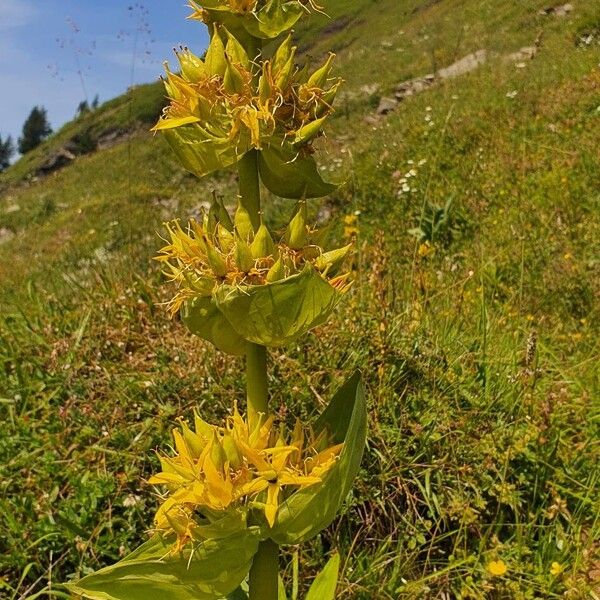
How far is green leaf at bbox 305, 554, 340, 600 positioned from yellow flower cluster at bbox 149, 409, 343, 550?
0.39m

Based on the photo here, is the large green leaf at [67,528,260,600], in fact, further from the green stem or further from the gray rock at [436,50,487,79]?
the gray rock at [436,50,487,79]

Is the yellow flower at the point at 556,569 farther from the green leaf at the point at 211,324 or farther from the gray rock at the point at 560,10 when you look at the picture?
the gray rock at the point at 560,10

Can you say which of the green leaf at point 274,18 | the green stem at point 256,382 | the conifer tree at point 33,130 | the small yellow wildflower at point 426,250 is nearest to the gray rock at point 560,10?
the small yellow wildflower at point 426,250

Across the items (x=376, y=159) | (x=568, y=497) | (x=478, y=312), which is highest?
(x=376, y=159)

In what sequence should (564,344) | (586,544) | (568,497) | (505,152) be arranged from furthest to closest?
(505,152) → (564,344) → (568,497) → (586,544)

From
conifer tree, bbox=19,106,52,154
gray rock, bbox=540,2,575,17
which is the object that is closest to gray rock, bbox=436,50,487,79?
gray rock, bbox=540,2,575,17

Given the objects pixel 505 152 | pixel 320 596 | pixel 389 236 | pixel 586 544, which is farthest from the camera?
pixel 505 152

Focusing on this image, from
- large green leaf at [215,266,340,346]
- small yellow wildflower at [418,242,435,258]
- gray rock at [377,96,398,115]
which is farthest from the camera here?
gray rock at [377,96,398,115]

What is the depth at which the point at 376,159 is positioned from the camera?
26.7 feet

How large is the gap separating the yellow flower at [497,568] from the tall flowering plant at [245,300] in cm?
101

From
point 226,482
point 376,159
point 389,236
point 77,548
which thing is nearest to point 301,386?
point 77,548

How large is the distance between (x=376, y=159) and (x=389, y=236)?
2.33 metres

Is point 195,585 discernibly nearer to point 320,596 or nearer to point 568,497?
point 320,596

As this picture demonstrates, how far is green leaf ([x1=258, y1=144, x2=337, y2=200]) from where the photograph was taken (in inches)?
74.3
